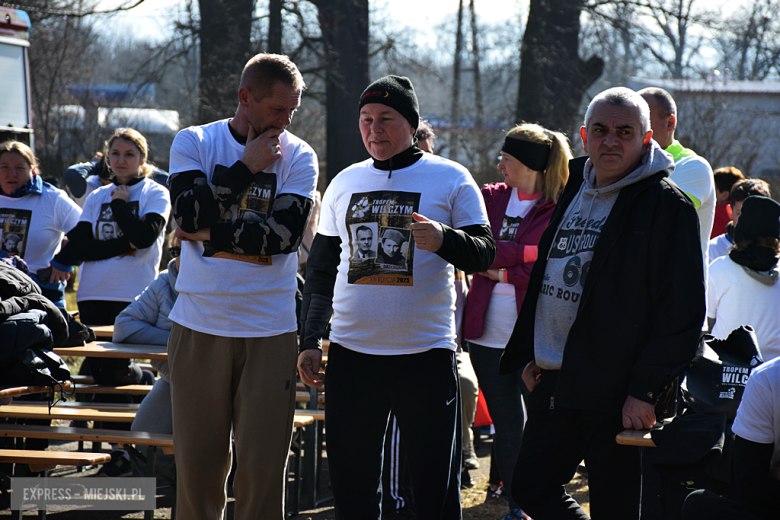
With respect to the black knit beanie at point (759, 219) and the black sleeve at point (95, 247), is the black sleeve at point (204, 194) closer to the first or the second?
the black sleeve at point (95, 247)

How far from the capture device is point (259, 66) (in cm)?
292

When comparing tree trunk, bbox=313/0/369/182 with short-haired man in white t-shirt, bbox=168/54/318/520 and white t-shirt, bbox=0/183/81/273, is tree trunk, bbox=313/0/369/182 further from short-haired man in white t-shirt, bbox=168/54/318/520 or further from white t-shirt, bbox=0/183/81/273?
short-haired man in white t-shirt, bbox=168/54/318/520

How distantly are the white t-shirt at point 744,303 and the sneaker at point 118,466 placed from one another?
378cm

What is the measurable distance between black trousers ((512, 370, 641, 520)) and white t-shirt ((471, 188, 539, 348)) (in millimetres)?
1082

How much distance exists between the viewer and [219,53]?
12922mm

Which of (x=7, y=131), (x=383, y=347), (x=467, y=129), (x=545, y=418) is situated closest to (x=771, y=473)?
(x=545, y=418)

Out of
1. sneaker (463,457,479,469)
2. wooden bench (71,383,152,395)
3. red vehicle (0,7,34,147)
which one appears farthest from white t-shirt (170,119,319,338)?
red vehicle (0,7,34,147)

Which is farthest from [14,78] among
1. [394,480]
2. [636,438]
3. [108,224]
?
[636,438]

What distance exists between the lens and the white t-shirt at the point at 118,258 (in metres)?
5.26

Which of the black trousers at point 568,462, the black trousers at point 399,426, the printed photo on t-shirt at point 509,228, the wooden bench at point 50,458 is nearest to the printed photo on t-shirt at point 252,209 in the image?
the black trousers at point 399,426

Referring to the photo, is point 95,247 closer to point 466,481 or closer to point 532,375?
point 466,481

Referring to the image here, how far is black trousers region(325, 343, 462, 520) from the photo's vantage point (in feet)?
9.46

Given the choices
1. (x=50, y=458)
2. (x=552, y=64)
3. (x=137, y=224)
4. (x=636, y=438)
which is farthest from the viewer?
(x=552, y=64)

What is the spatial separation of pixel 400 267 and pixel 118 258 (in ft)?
10.0
